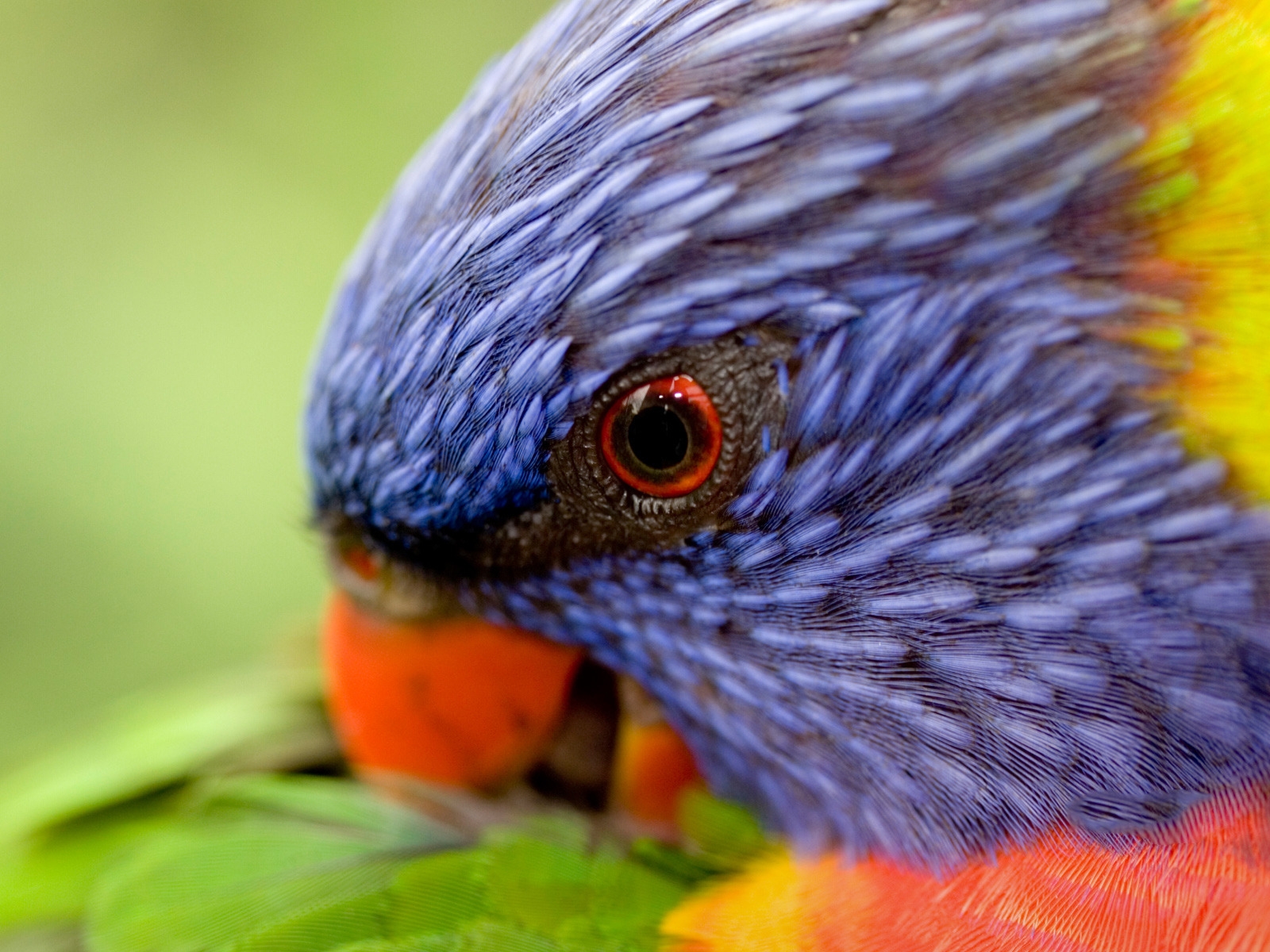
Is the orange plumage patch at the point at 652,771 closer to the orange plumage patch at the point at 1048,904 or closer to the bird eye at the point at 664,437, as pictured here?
the orange plumage patch at the point at 1048,904

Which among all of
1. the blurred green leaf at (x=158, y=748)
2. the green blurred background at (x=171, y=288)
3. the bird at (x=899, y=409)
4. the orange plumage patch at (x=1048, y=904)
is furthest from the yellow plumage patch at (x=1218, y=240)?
the green blurred background at (x=171, y=288)

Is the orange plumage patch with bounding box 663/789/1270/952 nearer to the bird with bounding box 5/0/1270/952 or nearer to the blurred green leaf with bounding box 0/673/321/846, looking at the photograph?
the bird with bounding box 5/0/1270/952

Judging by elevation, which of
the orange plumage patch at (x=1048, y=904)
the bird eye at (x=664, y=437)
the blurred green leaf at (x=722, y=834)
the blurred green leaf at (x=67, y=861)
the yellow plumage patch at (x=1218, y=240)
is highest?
the yellow plumage patch at (x=1218, y=240)

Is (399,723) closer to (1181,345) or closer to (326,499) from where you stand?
(326,499)

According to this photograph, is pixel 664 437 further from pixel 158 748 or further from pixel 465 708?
pixel 158 748

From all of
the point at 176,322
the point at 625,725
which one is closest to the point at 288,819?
the point at 625,725

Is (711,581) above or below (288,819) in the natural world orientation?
above

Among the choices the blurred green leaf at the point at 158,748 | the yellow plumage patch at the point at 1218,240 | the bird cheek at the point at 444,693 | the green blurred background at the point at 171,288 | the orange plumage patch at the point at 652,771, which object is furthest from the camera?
the green blurred background at the point at 171,288
